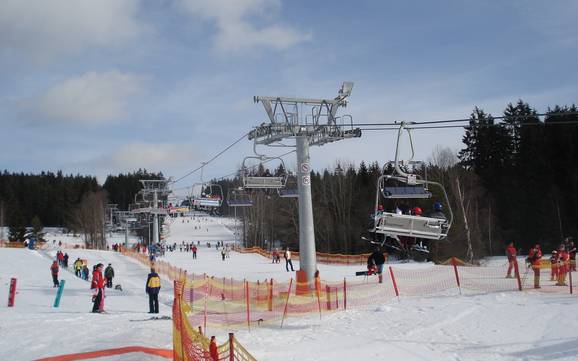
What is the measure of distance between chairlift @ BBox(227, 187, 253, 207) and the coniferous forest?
10.5 feet

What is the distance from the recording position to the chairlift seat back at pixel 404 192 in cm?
1567

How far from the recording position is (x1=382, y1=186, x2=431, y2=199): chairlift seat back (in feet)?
51.4

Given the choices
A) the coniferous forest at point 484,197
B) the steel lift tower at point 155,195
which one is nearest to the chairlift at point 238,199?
the coniferous forest at point 484,197

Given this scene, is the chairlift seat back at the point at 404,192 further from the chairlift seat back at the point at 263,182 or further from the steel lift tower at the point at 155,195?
the steel lift tower at the point at 155,195

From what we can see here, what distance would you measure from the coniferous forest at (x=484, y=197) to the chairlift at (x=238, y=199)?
320 cm

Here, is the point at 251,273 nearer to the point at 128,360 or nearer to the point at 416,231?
the point at 416,231

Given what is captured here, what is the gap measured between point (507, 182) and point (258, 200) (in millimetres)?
37663

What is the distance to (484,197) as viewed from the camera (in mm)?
62750

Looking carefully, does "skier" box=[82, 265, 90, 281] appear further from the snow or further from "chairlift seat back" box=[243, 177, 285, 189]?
"chairlift seat back" box=[243, 177, 285, 189]

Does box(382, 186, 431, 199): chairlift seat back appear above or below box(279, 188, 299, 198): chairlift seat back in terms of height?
below

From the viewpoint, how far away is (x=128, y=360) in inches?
386

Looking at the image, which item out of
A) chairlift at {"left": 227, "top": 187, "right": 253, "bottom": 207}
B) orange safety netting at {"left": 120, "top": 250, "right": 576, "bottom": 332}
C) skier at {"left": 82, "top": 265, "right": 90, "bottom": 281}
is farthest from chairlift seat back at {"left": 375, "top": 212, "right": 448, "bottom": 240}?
skier at {"left": 82, "top": 265, "right": 90, "bottom": 281}

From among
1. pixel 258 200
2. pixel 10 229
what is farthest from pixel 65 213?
pixel 258 200

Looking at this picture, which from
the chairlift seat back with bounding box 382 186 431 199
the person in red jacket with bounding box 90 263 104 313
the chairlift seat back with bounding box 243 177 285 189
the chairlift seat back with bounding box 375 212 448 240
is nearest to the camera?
the chairlift seat back with bounding box 375 212 448 240
